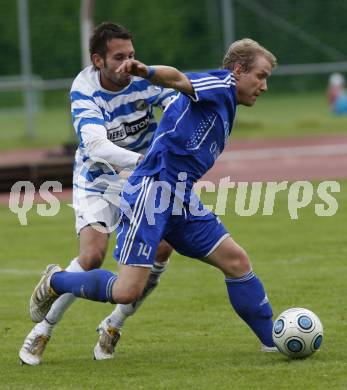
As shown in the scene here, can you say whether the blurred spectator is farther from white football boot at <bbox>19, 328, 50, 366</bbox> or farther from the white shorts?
white football boot at <bbox>19, 328, 50, 366</bbox>

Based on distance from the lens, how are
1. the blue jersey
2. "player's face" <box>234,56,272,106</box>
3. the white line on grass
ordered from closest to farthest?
1. the blue jersey
2. "player's face" <box>234,56,272,106</box>
3. the white line on grass

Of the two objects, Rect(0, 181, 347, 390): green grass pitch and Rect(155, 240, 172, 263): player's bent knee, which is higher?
Rect(155, 240, 172, 263): player's bent knee

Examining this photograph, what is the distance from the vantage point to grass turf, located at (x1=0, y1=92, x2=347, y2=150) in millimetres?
27375

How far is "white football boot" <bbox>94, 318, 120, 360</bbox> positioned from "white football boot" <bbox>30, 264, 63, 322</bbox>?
1.44ft

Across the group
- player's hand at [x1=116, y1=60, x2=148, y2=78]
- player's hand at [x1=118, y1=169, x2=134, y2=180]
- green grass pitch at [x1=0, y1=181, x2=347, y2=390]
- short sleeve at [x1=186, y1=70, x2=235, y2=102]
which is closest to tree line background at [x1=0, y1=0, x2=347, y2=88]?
green grass pitch at [x1=0, y1=181, x2=347, y2=390]

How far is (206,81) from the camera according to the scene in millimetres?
6430

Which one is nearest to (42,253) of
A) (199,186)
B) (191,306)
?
(191,306)

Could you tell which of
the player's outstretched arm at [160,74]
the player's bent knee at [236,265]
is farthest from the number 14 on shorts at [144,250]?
the player's outstretched arm at [160,74]

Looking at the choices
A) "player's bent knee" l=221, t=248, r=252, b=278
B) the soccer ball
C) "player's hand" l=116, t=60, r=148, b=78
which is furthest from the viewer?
"player's bent knee" l=221, t=248, r=252, b=278

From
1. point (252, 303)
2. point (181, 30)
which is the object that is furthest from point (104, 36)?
point (181, 30)

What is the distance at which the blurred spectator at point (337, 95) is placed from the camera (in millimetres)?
30766

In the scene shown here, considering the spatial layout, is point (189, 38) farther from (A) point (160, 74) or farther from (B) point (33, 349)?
(A) point (160, 74)

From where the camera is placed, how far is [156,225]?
6746 millimetres

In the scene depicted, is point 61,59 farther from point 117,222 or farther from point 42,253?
point 117,222
